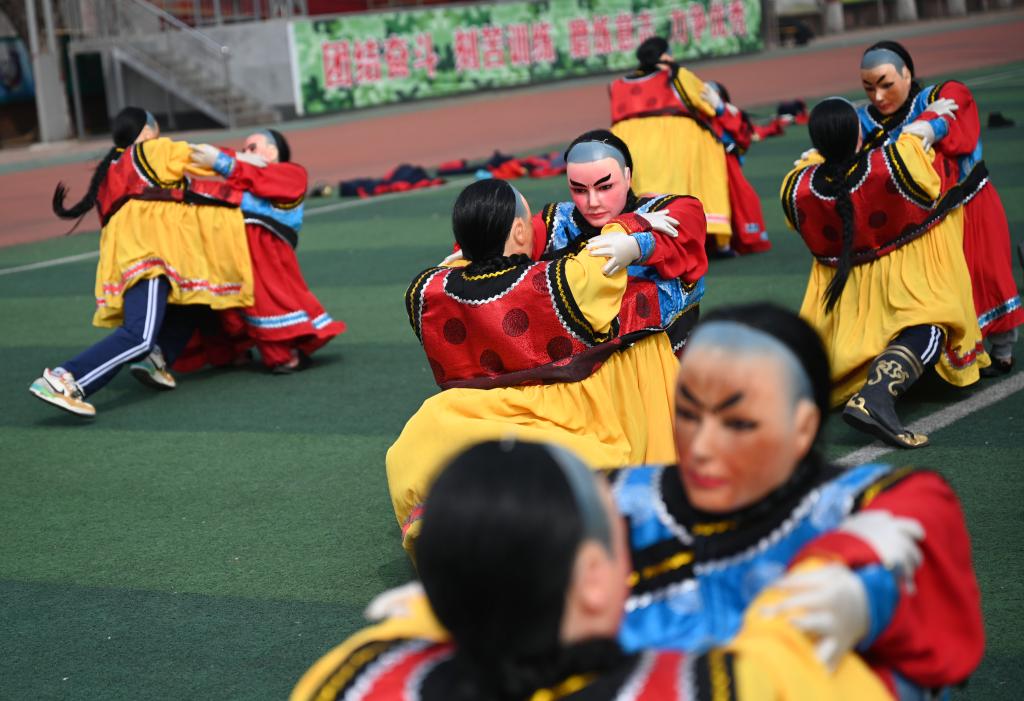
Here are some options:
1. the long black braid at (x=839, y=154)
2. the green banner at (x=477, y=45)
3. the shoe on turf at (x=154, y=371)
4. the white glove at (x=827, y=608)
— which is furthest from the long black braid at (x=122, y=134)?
the green banner at (x=477, y=45)

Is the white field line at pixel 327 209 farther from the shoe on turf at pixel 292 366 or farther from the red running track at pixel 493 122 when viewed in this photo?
the shoe on turf at pixel 292 366

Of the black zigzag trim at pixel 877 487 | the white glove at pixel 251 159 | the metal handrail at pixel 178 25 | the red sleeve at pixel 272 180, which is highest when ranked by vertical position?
the metal handrail at pixel 178 25

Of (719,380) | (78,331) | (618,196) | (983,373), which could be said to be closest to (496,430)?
(618,196)

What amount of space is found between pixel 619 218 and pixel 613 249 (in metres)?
0.31

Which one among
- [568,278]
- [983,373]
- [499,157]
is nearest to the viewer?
[568,278]

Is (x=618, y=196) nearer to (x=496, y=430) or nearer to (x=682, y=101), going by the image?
(x=496, y=430)

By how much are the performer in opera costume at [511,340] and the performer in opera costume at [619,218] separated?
18cm

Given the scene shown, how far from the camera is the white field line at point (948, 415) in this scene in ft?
16.2

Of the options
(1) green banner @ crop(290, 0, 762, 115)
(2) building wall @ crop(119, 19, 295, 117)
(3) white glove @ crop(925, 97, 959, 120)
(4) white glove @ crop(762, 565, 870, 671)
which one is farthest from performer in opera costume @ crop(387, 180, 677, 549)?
(2) building wall @ crop(119, 19, 295, 117)

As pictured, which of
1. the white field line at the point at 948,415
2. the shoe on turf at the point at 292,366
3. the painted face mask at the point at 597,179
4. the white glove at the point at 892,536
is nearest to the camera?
the white glove at the point at 892,536

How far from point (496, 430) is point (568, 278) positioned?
0.45 metres

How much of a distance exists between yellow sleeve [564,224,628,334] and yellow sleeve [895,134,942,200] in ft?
5.05

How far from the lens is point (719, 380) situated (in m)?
1.92

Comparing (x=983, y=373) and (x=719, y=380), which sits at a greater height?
(x=719, y=380)
